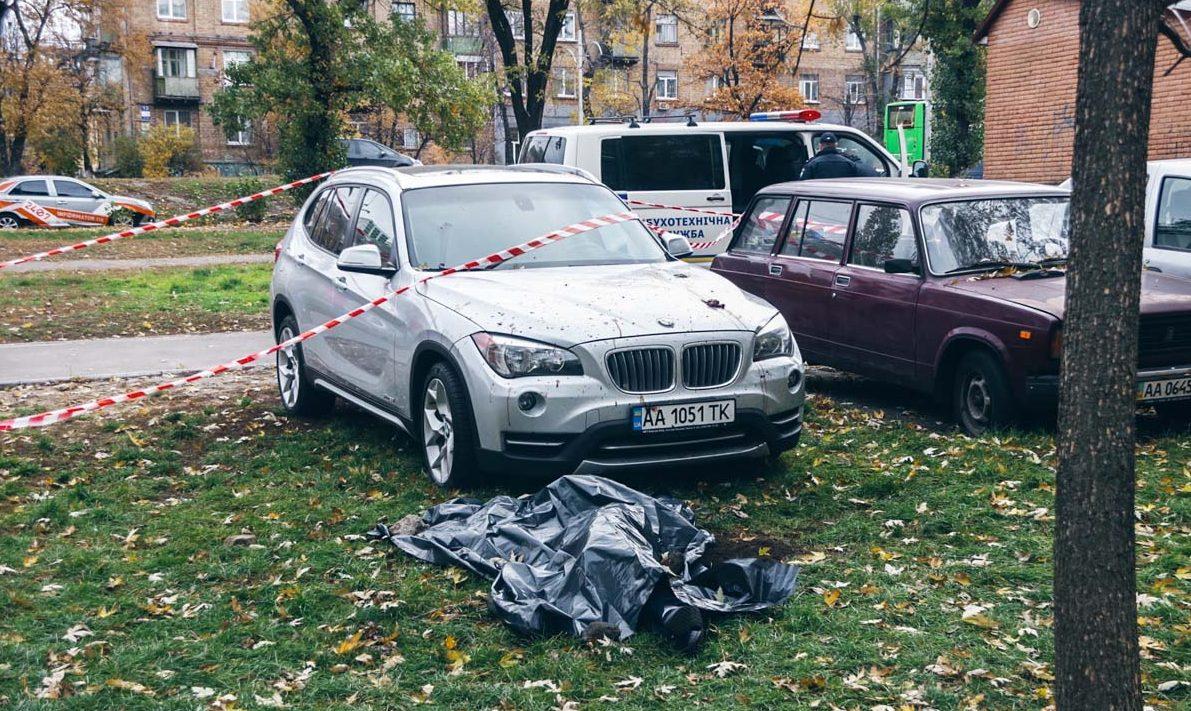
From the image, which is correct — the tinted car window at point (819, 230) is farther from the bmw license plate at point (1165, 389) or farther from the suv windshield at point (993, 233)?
the bmw license plate at point (1165, 389)

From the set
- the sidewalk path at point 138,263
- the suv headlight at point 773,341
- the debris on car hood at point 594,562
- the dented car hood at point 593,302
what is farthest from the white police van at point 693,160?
the sidewalk path at point 138,263

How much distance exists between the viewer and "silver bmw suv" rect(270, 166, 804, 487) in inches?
270

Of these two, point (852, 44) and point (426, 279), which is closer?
point (426, 279)

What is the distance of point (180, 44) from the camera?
5850 cm

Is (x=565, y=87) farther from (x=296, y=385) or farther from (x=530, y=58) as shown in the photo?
(x=296, y=385)

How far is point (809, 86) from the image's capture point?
228ft

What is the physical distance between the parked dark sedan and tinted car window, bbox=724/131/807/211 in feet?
18.4

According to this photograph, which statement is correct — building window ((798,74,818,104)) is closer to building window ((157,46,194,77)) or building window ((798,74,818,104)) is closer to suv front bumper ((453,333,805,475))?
building window ((157,46,194,77))

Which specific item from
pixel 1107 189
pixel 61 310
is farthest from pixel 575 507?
pixel 61 310

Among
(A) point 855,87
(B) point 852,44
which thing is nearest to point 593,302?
(A) point 855,87

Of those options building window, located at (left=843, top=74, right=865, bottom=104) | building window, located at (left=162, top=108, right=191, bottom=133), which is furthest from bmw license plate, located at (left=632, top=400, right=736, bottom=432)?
building window, located at (left=843, top=74, right=865, bottom=104)

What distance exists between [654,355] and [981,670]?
9.12 feet

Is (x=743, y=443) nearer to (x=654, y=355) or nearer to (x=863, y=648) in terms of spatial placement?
(x=654, y=355)

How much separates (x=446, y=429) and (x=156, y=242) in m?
23.8
